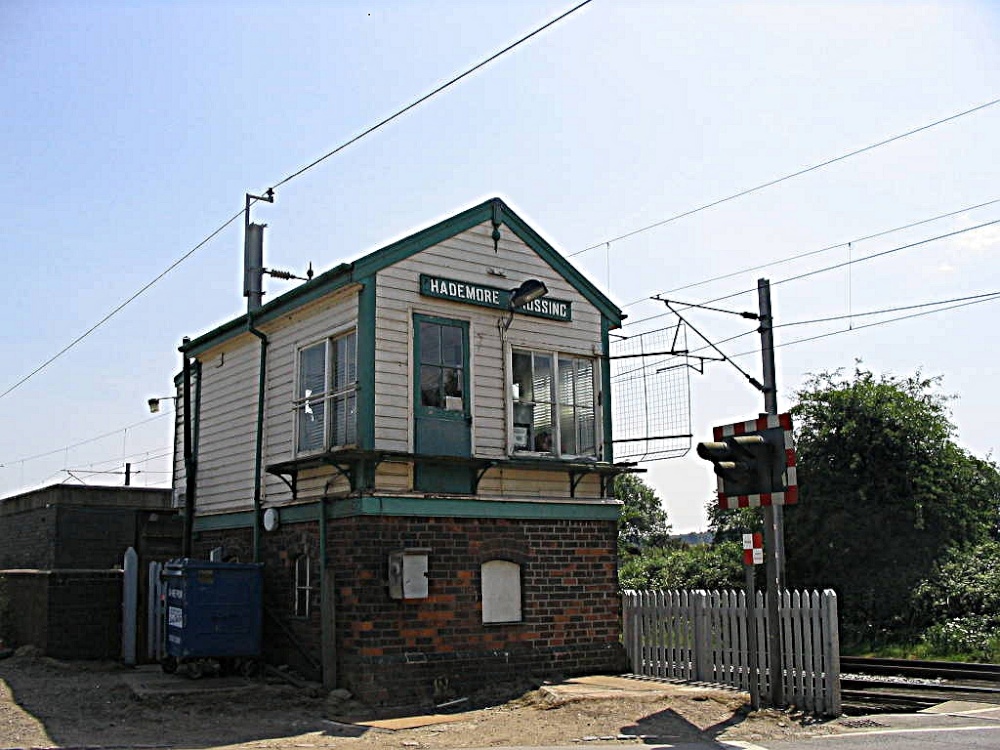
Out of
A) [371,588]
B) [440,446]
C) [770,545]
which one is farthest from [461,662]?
[770,545]

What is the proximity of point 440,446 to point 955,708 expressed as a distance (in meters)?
7.26

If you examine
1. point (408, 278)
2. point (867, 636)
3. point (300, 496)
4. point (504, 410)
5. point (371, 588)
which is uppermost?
point (408, 278)

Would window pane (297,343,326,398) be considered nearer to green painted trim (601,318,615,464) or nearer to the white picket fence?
green painted trim (601,318,615,464)

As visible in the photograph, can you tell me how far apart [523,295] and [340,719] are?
6.26 metres

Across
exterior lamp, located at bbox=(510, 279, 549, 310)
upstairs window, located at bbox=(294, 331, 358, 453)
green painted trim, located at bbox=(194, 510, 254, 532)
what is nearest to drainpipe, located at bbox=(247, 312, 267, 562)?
green painted trim, located at bbox=(194, 510, 254, 532)

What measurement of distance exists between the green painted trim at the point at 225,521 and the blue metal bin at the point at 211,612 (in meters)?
1.51

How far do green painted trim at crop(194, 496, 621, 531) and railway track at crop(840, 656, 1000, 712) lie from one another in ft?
14.5

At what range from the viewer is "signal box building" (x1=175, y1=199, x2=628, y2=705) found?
13.3 m

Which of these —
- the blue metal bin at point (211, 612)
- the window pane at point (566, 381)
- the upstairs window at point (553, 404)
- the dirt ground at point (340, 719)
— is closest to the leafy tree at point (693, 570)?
the upstairs window at point (553, 404)

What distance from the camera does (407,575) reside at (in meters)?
13.1

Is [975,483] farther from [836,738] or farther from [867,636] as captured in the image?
[836,738]

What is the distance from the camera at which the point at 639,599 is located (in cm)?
1548

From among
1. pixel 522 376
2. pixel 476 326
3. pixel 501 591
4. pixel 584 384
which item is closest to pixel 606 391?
pixel 584 384

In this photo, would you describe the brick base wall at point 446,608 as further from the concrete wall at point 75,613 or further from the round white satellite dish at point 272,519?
the concrete wall at point 75,613
